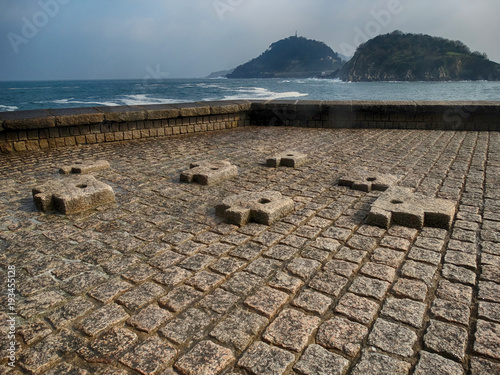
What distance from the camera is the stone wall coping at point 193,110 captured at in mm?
7703

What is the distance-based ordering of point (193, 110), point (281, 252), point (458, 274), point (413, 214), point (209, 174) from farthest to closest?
point (193, 110)
point (209, 174)
point (413, 214)
point (281, 252)
point (458, 274)

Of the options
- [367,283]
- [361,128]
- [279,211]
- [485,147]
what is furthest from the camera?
[361,128]

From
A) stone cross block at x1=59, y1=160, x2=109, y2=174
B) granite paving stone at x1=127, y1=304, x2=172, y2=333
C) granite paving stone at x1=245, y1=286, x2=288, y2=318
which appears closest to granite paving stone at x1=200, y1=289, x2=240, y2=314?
granite paving stone at x1=245, y1=286, x2=288, y2=318

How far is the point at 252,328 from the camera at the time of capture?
228cm

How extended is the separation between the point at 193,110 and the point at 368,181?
20.2 ft

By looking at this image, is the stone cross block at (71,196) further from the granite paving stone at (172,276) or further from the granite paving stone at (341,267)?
the granite paving stone at (341,267)

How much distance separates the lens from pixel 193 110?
392 inches

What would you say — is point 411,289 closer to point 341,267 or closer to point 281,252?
point 341,267

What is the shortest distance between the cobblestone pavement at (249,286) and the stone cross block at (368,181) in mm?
152

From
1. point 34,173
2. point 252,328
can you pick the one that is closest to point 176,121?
point 34,173

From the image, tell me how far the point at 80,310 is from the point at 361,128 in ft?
33.2

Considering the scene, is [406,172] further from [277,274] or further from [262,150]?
[277,274]

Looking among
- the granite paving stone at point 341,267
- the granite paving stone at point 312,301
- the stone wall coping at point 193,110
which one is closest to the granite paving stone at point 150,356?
the granite paving stone at point 312,301

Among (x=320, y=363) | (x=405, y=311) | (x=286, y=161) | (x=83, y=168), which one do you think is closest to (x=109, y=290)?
(x=320, y=363)
